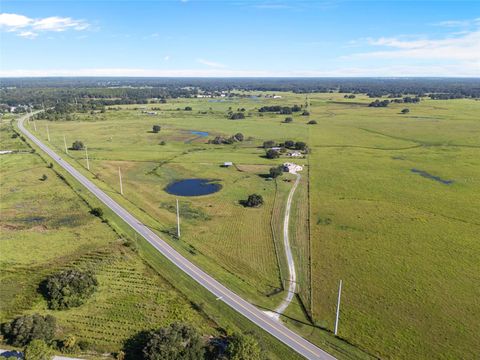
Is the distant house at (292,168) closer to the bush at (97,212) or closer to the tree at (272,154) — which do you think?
the tree at (272,154)

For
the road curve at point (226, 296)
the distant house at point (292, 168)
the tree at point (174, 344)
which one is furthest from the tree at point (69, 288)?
the distant house at point (292, 168)

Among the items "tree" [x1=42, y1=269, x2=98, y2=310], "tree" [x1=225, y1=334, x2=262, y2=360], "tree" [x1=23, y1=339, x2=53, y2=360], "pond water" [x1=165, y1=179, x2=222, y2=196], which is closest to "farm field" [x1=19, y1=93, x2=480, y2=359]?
"pond water" [x1=165, y1=179, x2=222, y2=196]

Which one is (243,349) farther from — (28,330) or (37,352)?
(28,330)

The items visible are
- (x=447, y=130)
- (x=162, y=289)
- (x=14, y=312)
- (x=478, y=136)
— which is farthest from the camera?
(x=447, y=130)

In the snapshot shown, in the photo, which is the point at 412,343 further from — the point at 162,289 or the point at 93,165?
the point at 93,165

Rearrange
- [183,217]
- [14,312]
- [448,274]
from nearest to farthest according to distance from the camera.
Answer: [14,312], [448,274], [183,217]

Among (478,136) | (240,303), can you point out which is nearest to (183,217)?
(240,303)

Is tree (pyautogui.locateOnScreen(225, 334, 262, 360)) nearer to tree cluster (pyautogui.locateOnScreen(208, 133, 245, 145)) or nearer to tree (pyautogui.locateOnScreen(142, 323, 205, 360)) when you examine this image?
tree (pyautogui.locateOnScreen(142, 323, 205, 360))
